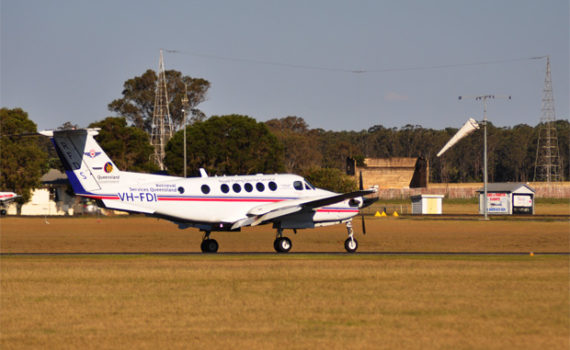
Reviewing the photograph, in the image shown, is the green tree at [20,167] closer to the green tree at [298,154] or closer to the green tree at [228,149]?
the green tree at [228,149]

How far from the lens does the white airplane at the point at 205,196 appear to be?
3266 cm

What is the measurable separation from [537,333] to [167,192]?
20.8 meters

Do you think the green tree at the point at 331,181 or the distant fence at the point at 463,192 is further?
the distant fence at the point at 463,192

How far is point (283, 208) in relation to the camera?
110 feet

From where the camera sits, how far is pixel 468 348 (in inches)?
539

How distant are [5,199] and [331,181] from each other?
41.0 metres

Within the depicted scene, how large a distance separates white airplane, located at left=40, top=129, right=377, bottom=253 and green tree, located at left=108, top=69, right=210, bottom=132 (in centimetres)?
11692

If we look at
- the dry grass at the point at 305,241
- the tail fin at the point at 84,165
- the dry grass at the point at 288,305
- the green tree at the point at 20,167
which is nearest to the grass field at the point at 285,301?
the dry grass at the point at 288,305

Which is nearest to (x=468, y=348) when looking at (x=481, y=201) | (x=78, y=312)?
(x=78, y=312)

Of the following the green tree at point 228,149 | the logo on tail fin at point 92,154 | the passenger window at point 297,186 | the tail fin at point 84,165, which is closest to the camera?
the tail fin at point 84,165

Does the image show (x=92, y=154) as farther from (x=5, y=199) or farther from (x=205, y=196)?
(x=5, y=199)

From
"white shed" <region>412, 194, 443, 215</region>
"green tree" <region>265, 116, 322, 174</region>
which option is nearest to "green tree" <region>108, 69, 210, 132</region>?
"green tree" <region>265, 116, 322, 174</region>

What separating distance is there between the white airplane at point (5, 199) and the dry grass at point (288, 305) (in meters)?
75.2

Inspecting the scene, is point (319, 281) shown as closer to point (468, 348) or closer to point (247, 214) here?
point (468, 348)
